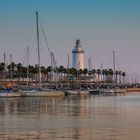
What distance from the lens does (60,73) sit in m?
158

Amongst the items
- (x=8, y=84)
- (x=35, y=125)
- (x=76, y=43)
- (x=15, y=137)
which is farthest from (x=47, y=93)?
(x=76, y=43)

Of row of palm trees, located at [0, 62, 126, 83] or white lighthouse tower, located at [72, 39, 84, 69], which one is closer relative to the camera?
row of palm trees, located at [0, 62, 126, 83]

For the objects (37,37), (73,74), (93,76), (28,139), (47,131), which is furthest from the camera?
(93,76)

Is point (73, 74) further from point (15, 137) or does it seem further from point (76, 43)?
point (15, 137)

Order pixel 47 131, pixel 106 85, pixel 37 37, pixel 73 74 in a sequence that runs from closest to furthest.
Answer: pixel 47 131 → pixel 37 37 → pixel 73 74 → pixel 106 85

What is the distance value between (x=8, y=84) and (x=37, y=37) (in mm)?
35567

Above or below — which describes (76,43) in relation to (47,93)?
above

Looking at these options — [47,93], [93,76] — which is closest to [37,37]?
[47,93]

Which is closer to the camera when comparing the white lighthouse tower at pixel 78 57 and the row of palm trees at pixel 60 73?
the row of palm trees at pixel 60 73

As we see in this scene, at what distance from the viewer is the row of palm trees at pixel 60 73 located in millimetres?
134750

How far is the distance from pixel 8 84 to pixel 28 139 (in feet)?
326

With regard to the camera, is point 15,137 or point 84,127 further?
point 84,127

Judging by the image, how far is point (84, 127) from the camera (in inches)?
1241

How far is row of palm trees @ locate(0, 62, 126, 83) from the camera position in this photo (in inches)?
5305
